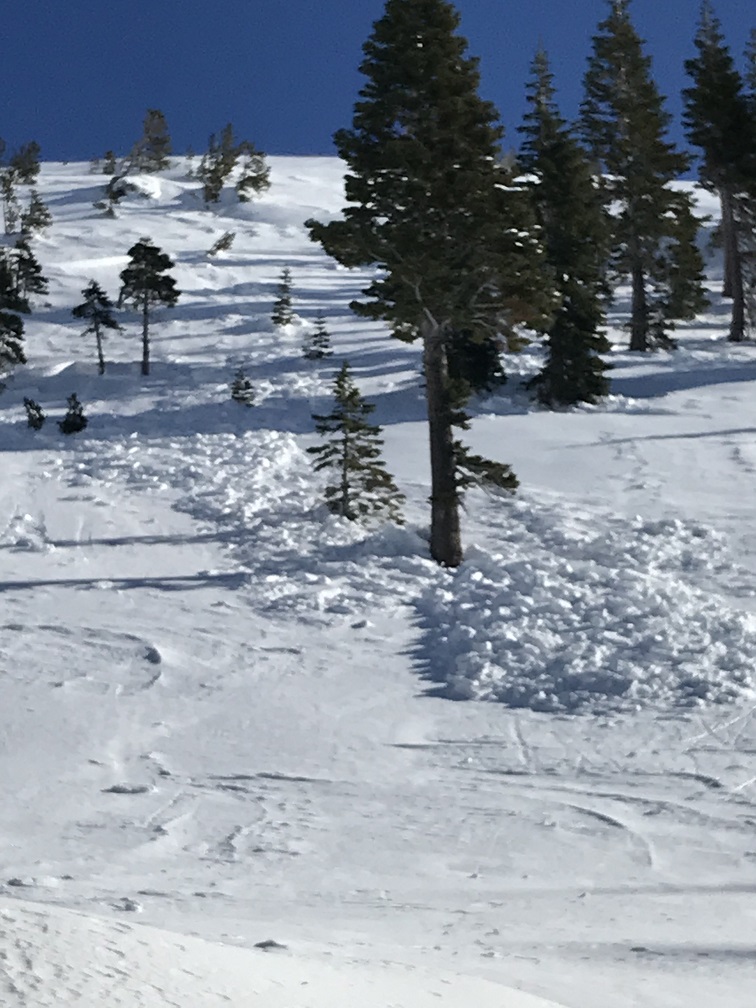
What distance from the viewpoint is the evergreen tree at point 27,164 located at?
93375 millimetres

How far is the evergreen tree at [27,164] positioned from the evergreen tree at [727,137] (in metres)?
69.3

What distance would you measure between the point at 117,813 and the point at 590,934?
4.72 metres

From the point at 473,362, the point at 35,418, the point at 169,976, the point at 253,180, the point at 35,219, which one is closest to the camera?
the point at 169,976

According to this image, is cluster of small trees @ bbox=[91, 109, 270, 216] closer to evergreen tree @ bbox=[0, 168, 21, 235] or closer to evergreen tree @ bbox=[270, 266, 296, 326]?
evergreen tree @ bbox=[0, 168, 21, 235]

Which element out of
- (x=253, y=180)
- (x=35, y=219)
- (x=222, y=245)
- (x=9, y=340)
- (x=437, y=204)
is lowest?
(x=9, y=340)

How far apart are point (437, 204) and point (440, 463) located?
4416mm

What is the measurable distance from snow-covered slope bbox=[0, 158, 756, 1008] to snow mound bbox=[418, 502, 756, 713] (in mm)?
62

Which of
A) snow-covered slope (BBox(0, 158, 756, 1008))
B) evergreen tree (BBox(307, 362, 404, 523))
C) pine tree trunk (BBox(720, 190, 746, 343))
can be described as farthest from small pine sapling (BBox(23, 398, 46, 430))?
pine tree trunk (BBox(720, 190, 746, 343))

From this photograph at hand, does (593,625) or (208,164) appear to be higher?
(208,164)

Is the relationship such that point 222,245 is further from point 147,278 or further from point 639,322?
point 639,322

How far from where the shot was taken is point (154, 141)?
103m

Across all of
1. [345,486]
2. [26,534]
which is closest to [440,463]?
[345,486]

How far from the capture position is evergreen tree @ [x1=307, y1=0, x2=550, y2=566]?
1733cm

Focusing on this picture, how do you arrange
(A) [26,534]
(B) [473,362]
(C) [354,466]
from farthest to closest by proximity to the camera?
(B) [473,362] → (C) [354,466] → (A) [26,534]
